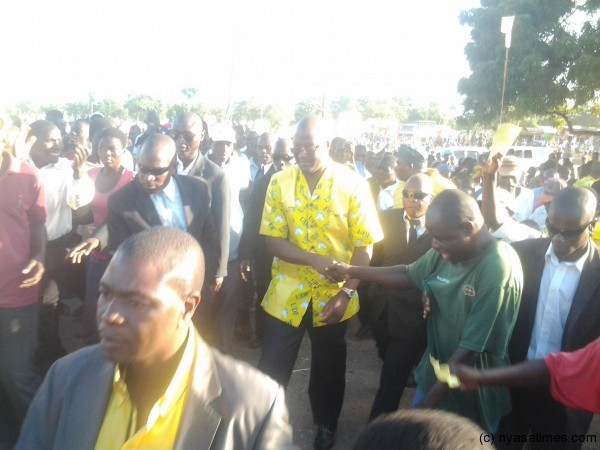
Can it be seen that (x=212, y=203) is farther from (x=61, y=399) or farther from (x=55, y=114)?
(x=55, y=114)

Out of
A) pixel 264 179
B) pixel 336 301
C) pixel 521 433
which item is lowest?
pixel 521 433

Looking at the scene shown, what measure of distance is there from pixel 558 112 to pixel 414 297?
799 inches

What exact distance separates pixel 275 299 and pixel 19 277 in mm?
1581

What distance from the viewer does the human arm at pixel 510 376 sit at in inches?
95.5

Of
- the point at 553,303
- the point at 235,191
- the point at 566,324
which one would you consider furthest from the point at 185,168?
the point at 566,324

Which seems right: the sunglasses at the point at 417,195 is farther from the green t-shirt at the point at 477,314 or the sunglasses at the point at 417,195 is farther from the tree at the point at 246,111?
the tree at the point at 246,111

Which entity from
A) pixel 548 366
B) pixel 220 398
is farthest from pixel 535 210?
pixel 220 398

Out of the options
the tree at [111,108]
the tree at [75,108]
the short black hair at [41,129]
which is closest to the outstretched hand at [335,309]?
the short black hair at [41,129]

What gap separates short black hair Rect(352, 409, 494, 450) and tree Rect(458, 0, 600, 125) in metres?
21.2

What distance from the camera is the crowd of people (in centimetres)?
173

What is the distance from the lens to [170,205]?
3.91 meters

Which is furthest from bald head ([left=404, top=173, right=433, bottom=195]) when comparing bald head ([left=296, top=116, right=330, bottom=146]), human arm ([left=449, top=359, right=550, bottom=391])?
human arm ([left=449, top=359, right=550, bottom=391])

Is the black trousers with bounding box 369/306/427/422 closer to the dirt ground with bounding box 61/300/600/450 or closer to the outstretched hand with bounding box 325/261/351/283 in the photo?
the dirt ground with bounding box 61/300/600/450

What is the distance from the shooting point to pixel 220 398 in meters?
1.72
